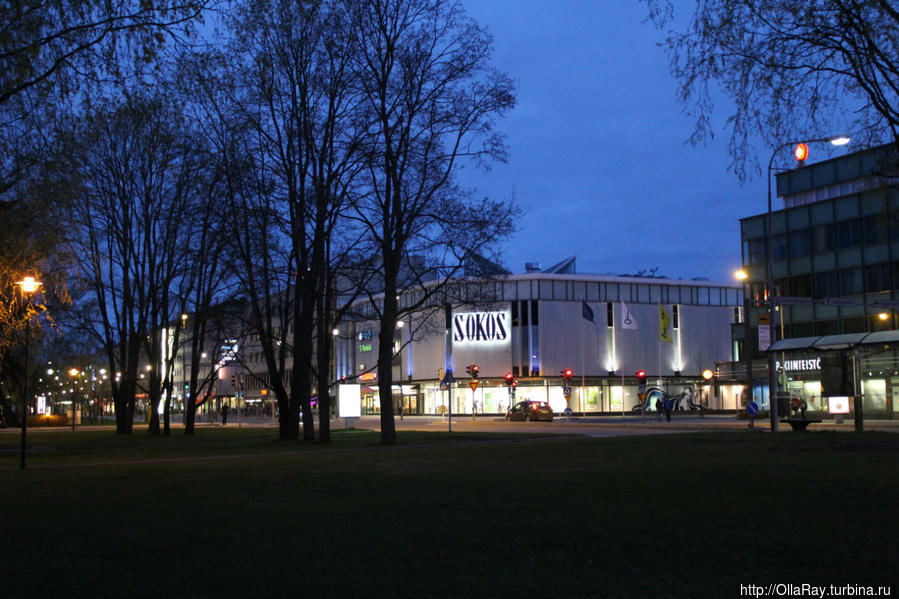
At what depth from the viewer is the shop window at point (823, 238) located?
64.0m

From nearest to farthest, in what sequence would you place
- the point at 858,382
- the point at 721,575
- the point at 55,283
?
1. the point at 721,575
2. the point at 55,283
3. the point at 858,382

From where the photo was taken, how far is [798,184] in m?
69.6

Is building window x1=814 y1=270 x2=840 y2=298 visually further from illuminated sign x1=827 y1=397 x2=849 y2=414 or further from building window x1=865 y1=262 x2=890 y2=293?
illuminated sign x1=827 y1=397 x2=849 y2=414

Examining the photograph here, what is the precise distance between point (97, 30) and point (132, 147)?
31186mm

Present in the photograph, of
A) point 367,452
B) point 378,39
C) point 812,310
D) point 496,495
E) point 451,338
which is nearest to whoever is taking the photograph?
point 496,495

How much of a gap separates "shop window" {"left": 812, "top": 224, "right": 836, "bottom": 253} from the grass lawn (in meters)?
49.2

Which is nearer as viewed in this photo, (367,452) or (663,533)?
(663,533)

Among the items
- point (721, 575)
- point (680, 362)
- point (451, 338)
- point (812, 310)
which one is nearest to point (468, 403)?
point (451, 338)

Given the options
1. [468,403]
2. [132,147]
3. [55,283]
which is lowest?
[468,403]

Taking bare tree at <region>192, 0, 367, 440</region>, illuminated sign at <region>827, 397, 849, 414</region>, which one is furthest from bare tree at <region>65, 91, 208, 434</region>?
illuminated sign at <region>827, 397, 849, 414</region>

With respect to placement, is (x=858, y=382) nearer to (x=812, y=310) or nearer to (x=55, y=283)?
(x=55, y=283)

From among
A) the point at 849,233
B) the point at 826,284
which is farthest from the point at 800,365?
the point at 849,233

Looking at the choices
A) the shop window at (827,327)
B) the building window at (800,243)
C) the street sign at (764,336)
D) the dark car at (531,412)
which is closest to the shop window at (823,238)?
the building window at (800,243)

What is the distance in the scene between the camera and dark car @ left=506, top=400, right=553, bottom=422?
6425cm
